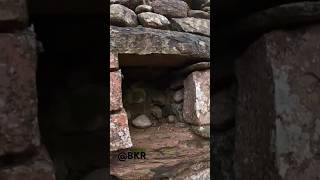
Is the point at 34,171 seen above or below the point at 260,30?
below

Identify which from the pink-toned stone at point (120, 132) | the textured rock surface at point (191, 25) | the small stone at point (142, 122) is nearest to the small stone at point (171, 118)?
the small stone at point (142, 122)

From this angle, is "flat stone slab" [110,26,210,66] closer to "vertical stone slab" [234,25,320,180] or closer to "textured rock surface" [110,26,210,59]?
"textured rock surface" [110,26,210,59]

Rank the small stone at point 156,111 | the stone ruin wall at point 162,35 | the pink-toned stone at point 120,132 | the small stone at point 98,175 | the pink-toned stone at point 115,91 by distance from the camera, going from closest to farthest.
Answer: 1. the small stone at point 98,175
2. the pink-toned stone at point 115,91
3. the pink-toned stone at point 120,132
4. the stone ruin wall at point 162,35
5. the small stone at point 156,111

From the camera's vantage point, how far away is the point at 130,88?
2385 mm

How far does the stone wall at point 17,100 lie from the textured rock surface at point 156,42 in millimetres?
1968

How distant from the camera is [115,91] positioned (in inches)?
91.5

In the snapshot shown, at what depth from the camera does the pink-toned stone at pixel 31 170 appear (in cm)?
46

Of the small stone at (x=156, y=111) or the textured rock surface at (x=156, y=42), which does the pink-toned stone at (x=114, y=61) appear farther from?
the small stone at (x=156, y=111)

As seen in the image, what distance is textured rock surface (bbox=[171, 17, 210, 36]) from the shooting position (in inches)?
113

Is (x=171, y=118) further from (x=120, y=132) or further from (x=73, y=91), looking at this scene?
(x=73, y=91)

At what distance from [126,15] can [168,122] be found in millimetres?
844

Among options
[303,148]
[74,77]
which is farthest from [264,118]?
[74,77]

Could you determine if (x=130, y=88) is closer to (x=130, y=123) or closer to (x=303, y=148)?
(x=130, y=123)

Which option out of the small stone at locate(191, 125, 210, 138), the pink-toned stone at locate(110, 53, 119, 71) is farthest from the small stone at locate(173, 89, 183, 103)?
the pink-toned stone at locate(110, 53, 119, 71)
